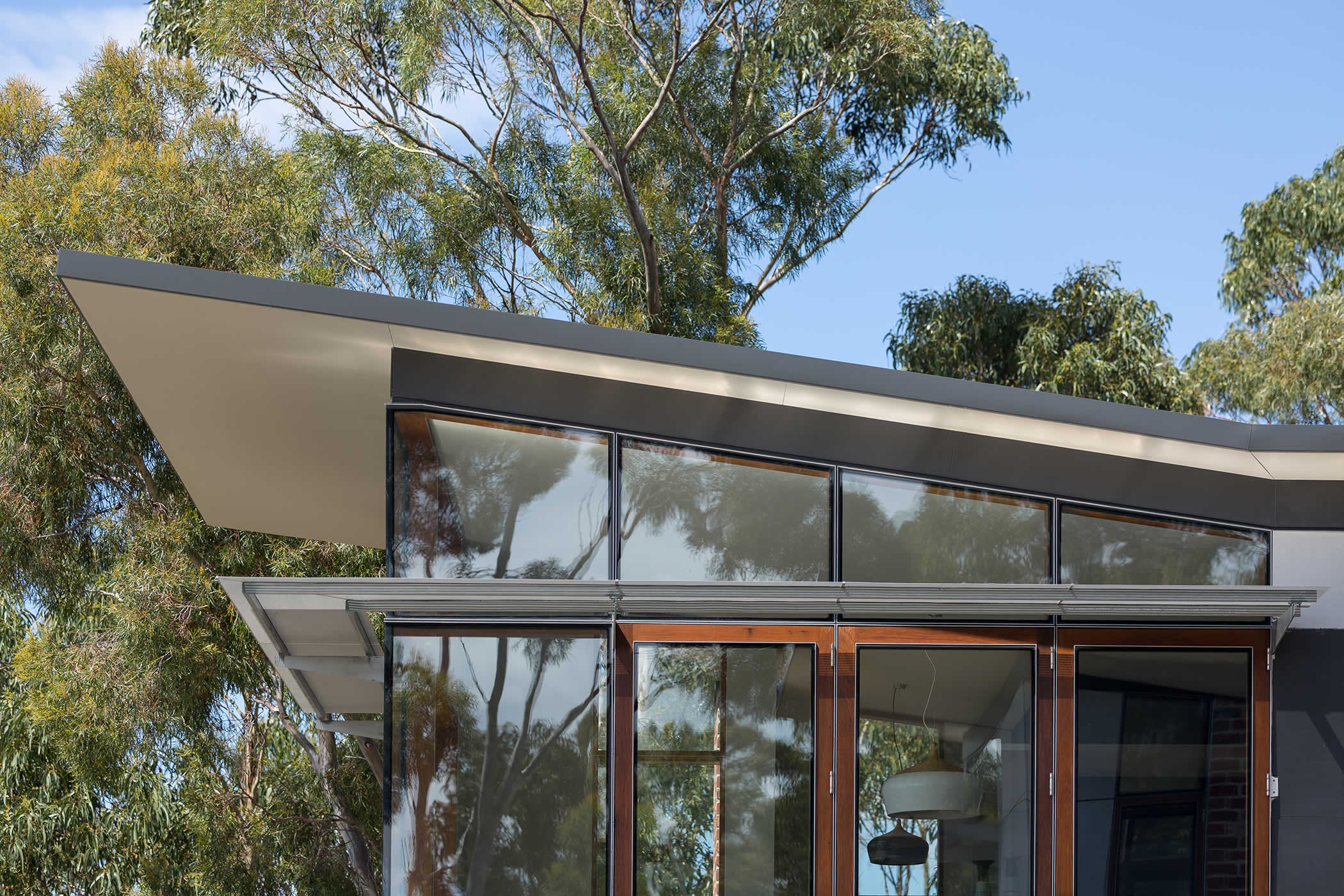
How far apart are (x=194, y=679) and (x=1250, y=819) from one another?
30.9 feet

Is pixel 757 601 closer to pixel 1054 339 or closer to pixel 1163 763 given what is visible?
pixel 1163 763

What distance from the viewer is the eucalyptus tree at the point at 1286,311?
824 inches

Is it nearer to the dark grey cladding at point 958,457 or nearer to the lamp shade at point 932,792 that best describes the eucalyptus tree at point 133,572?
the dark grey cladding at point 958,457

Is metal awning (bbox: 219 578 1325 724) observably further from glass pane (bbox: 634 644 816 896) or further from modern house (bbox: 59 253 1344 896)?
glass pane (bbox: 634 644 816 896)

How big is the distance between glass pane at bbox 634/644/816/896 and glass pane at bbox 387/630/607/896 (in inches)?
8.2

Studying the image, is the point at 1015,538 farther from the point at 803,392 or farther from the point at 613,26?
the point at 613,26

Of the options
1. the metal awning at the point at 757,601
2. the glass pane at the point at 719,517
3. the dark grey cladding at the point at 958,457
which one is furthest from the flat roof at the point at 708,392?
the metal awning at the point at 757,601

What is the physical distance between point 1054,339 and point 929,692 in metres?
14.5

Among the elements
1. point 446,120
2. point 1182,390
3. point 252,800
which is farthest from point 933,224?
point 252,800

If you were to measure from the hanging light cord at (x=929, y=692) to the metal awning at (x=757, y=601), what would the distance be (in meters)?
0.17

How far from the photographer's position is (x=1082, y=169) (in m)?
27.7

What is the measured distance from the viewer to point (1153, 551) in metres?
6.05

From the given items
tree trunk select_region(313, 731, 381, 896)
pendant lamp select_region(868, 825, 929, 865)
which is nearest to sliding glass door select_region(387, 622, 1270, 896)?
pendant lamp select_region(868, 825, 929, 865)

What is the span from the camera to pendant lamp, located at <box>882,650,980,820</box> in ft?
18.2
